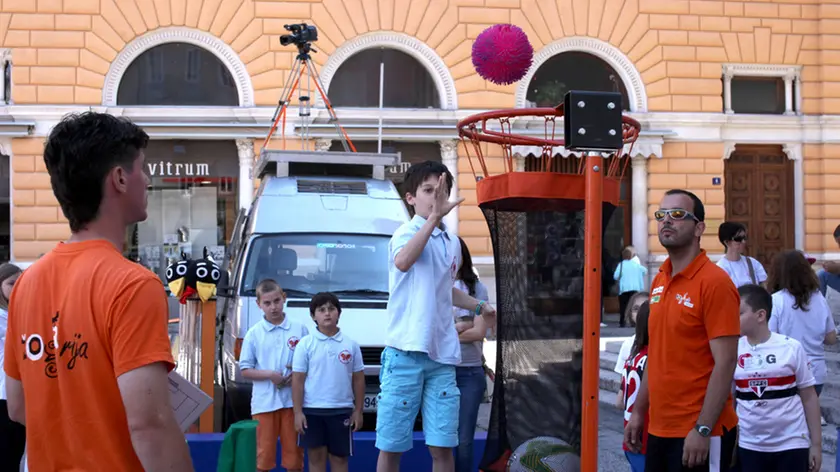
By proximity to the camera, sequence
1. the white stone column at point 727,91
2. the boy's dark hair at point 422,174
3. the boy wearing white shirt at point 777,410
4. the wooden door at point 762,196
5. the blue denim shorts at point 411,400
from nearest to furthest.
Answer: the blue denim shorts at point 411,400
the boy wearing white shirt at point 777,410
the boy's dark hair at point 422,174
the white stone column at point 727,91
the wooden door at point 762,196

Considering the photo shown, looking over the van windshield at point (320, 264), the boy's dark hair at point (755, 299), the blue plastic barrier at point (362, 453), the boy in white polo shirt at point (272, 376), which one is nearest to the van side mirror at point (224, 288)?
the van windshield at point (320, 264)

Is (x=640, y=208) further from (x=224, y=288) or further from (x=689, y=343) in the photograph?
(x=689, y=343)

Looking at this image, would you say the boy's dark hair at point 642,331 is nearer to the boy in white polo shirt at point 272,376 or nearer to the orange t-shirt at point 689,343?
the orange t-shirt at point 689,343

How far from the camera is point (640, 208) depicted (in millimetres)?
22438

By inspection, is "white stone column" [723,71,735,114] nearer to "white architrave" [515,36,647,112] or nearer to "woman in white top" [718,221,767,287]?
"white architrave" [515,36,647,112]

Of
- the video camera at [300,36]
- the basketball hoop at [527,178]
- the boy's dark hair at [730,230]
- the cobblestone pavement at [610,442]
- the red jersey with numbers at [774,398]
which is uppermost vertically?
the video camera at [300,36]

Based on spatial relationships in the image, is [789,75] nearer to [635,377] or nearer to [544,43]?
[544,43]

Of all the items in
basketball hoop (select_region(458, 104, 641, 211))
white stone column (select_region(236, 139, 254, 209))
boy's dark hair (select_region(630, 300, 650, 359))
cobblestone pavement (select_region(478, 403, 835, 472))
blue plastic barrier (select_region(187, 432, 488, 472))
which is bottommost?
cobblestone pavement (select_region(478, 403, 835, 472))

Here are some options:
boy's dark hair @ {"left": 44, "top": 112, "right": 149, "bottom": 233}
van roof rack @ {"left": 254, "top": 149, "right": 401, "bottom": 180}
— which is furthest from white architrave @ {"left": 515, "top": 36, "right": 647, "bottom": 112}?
boy's dark hair @ {"left": 44, "top": 112, "right": 149, "bottom": 233}

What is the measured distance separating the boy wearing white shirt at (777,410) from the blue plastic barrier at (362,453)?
219cm

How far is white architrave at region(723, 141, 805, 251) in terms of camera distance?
23.0 metres

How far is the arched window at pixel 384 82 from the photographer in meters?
21.8

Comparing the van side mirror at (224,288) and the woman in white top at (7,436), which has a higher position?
the van side mirror at (224,288)

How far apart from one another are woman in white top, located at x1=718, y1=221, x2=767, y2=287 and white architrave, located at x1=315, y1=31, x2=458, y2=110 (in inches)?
481
